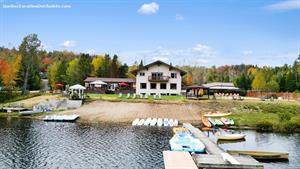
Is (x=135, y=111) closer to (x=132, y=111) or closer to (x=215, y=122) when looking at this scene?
(x=132, y=111)

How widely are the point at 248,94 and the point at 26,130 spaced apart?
56042 millimetres

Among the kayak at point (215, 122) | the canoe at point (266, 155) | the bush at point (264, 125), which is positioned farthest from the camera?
the kayak at point (215, 122)

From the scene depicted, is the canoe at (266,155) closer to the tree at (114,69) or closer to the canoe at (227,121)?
the canoe at (227,121)

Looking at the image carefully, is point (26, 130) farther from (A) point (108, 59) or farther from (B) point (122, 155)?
(A) point (108, 59)

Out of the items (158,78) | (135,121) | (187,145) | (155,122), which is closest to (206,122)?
(155,122)

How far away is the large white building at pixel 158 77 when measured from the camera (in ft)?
250

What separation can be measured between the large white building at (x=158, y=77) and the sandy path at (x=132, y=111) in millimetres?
16639

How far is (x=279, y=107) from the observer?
186 feet

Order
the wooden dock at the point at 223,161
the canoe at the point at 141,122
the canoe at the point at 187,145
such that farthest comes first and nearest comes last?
the canoe at the point at 141,122 → the canoe at the point at 187,145 → the wooden dock at the point at 223,161

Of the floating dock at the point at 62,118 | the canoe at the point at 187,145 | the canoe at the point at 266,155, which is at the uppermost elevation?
the floating dock at the point at 62,118

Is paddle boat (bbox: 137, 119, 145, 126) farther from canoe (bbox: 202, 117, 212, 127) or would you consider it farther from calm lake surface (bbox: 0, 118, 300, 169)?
canoe (bbox: 202, 117, 212, 127)

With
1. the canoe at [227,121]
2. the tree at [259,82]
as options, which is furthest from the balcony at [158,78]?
the tree at [259,82]

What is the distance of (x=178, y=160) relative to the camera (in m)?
26.6

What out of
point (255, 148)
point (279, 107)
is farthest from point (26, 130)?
point (279, 107)
